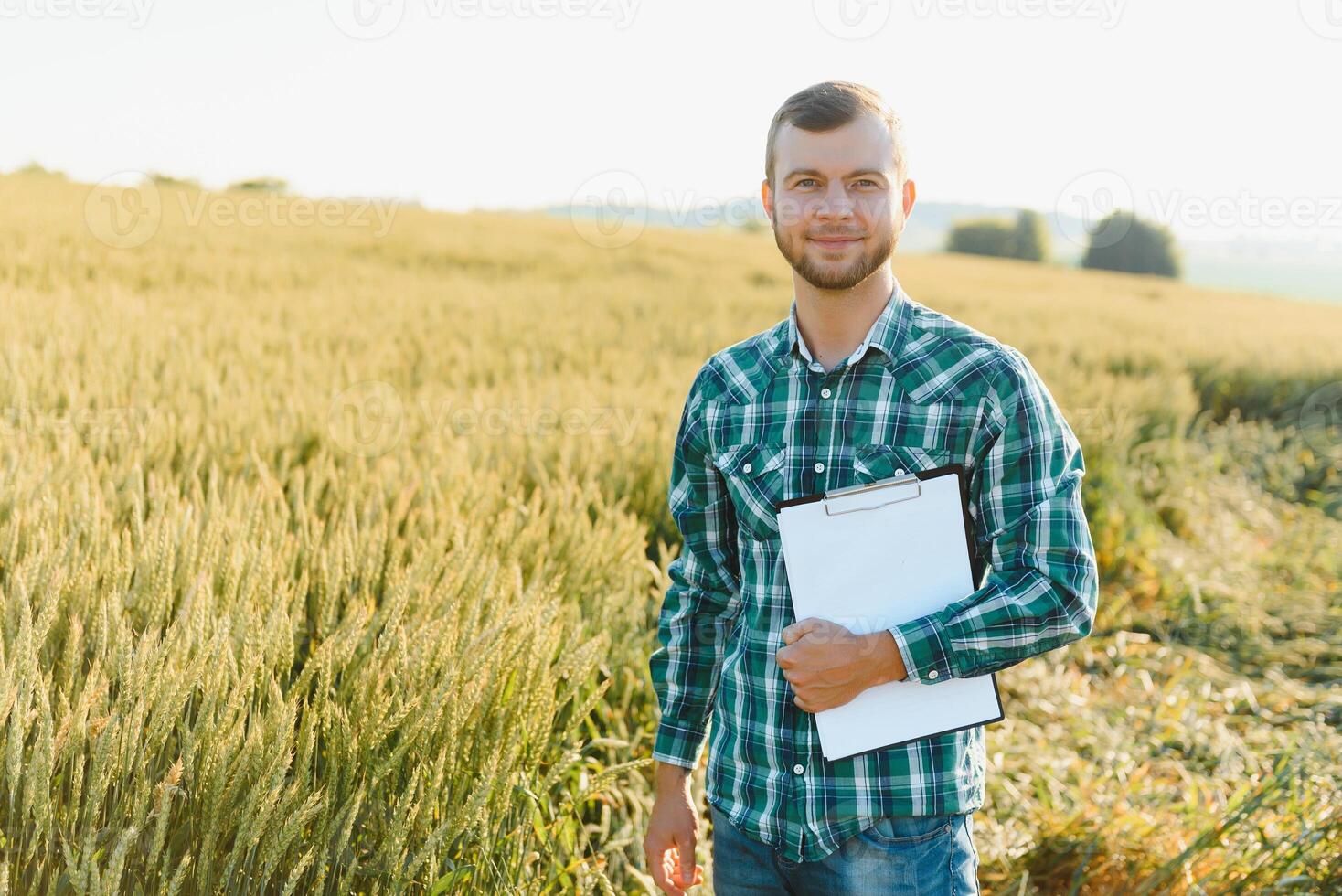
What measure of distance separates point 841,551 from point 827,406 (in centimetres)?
22

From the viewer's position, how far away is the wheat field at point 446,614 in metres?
1.36

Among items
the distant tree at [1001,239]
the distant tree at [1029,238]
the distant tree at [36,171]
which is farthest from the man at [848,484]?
the distant tree at [1029,238]

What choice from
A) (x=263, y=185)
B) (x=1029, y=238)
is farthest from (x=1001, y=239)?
(x=263, y=185)

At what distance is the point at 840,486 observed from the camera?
4.66 ft

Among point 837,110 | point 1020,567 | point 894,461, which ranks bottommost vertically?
point 1020,567

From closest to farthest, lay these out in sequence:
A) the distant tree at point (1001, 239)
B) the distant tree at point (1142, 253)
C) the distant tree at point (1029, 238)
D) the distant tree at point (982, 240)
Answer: the distant tree at point (1142, 253), the distant tree at point (982, 240), the distant tree at point (1001, 239), the distant tree at point (1029, 238)

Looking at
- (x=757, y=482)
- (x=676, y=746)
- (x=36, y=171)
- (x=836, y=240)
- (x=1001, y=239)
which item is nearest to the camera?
(x=836, y=240)

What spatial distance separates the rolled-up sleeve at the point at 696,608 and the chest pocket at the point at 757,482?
8cm

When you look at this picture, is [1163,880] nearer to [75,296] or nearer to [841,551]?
[841,551]

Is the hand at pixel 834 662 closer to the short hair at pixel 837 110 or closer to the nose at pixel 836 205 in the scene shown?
the nose at pixel 836 205

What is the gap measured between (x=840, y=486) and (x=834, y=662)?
0.27m

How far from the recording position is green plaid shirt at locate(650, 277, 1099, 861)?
1272 millimetres

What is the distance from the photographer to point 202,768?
4.27 ft

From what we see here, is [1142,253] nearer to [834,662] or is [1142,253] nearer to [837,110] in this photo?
[837,110]
